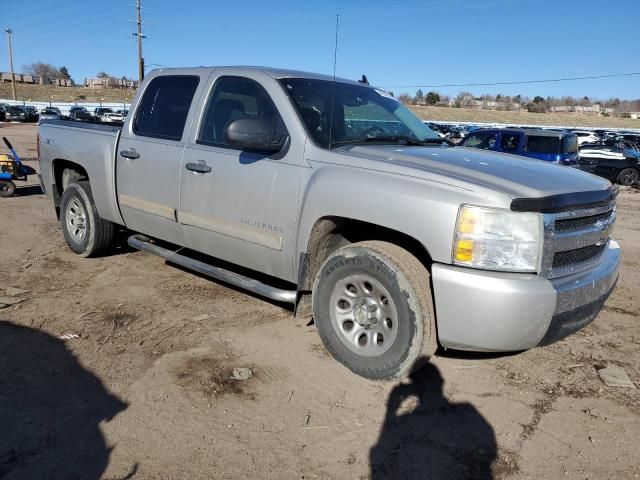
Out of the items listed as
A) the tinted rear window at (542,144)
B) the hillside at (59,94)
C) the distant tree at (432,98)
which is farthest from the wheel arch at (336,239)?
the distant tree at (432,98)

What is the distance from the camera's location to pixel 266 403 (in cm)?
319

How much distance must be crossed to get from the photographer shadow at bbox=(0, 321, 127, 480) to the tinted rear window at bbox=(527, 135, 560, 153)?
44.0 feet

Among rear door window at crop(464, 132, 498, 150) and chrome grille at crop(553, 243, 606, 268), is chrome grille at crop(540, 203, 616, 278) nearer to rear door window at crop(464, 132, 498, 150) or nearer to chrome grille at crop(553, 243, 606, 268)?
chrome grille at crop(553, 243, 606, 268)

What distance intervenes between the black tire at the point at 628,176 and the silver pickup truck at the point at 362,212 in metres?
16.6

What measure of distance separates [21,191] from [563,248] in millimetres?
10603

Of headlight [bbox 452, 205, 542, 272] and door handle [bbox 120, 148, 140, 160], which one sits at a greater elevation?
door handle [bbox 120, 148, 140, 160]

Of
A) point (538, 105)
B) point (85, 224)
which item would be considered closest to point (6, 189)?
point (85, 224)

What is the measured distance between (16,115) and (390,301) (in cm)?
5064

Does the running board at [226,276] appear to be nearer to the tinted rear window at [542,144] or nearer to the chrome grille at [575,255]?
the chrome grille at [575,255]

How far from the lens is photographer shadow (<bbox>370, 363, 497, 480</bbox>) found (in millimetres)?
2625

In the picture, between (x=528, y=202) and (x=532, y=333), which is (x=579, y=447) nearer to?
(x=532, y=333)

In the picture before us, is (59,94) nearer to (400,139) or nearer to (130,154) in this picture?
(130,154)

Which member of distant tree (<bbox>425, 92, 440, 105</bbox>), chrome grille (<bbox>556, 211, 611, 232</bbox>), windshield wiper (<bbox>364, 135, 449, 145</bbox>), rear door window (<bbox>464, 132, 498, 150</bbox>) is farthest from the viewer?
distant tree (<bbox>425, 92, 440, 105</bbox>)

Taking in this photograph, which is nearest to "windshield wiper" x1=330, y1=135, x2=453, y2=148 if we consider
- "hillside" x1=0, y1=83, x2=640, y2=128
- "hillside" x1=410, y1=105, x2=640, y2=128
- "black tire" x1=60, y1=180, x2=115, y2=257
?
"black tire" x1=60, y1=180, x2=115, y2=257
